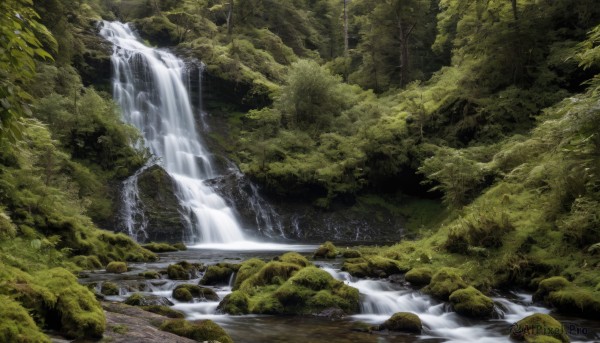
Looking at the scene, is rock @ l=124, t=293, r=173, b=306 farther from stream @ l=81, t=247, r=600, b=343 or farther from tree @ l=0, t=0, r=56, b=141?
tree @ l=0, t=0, r=56, b=141

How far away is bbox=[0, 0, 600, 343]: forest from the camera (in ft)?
Answer: 28.0

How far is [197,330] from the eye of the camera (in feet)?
22.4

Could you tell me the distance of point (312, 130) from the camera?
99.1 ft

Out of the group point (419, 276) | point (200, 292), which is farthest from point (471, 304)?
point (200, 292)

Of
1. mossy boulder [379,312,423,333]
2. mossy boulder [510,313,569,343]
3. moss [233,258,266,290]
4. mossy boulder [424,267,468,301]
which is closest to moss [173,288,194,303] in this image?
moss [233,258,266,290]

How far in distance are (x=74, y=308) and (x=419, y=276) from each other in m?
8.48

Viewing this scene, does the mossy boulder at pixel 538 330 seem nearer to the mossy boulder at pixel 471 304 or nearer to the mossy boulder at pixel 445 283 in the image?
the mossy boulder at pixel 471 304

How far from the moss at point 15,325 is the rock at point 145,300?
14.9 feet

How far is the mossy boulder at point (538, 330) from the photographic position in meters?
7.48

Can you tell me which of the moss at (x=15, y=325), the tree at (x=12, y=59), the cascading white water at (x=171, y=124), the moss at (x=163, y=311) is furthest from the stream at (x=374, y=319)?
the cascading white water at (x=171, y=124)

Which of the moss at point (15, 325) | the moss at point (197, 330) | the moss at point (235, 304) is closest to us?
the moss at point (15, 325)

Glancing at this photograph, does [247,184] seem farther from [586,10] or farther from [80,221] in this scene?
[586,10]

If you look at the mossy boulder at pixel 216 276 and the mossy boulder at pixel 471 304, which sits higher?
the mossy boulder at pixel 216 276

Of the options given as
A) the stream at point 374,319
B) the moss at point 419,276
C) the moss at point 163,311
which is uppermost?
the moss at point 419,276
